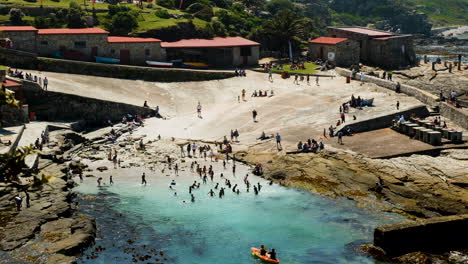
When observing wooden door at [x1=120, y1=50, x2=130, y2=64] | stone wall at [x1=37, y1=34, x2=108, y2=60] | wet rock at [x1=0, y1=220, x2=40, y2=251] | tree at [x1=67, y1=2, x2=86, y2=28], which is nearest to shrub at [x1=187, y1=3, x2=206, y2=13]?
tree at [x1=67, y1=2, x2=86, y2=28]

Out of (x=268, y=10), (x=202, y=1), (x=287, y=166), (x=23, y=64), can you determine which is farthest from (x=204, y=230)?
(x=268, y=10)

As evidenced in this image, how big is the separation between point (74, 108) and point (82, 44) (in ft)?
41.5

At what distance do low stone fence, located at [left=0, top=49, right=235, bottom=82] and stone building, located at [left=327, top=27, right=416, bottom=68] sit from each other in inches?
752

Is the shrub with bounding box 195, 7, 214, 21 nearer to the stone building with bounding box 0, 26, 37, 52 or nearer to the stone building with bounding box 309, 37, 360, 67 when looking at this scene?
the stone building with bounding box 309, 37, 360, 67

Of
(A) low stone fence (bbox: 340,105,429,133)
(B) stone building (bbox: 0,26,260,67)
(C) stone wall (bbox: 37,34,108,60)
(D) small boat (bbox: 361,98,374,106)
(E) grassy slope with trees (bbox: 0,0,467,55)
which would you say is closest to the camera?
(A) low stone fence (bbox: 340,105,429,133)

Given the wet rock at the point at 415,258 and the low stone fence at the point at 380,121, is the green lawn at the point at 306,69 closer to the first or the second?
the low stone fence at the point at 380,121

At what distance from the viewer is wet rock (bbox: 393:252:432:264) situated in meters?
30.3

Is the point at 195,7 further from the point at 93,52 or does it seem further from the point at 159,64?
the point at 93,52

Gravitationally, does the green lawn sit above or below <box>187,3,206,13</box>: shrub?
below

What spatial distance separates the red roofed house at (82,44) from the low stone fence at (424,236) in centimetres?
4318

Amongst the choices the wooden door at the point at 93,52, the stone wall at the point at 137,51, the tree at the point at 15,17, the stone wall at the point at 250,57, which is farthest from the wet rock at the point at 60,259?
the tree at the point at 15,17

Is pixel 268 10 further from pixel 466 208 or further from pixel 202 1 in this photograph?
pixel 466 208

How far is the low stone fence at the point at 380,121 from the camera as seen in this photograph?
161ft

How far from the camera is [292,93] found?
199 ft
